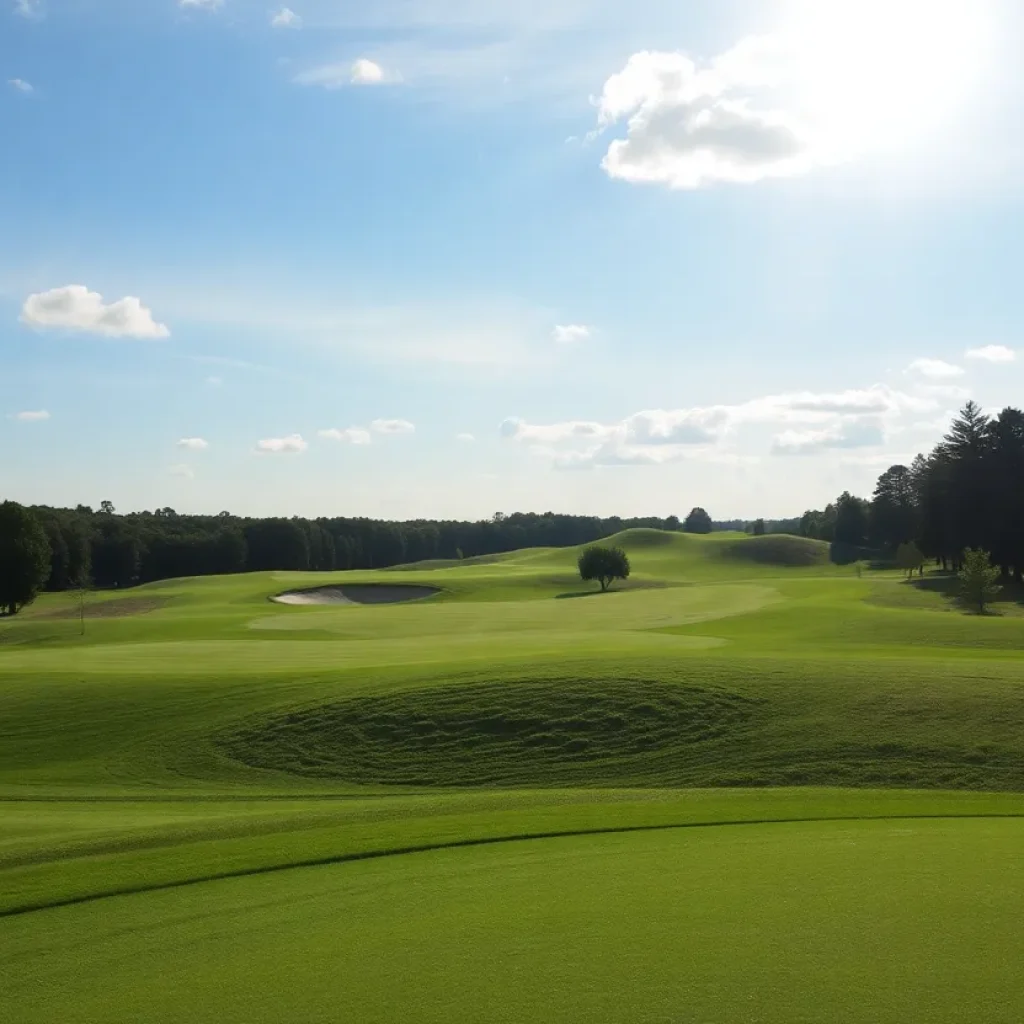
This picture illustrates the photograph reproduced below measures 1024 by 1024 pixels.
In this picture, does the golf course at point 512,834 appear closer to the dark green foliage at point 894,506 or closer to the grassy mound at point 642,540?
the dark green foliage at point 894,506

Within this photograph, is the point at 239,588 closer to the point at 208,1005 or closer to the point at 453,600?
the point at 453,600

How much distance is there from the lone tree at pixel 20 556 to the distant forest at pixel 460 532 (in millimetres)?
8671

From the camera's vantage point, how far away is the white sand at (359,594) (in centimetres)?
8250

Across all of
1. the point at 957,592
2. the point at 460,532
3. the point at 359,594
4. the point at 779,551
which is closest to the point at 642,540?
the point at 779,551

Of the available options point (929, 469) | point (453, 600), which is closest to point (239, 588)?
point (453, 600)

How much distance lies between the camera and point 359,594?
8481 cm

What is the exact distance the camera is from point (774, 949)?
7879mm

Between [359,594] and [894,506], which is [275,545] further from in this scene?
[894,506]

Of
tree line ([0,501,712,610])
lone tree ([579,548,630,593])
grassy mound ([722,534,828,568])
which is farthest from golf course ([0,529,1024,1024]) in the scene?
grassy mound ([722,534,828,568])

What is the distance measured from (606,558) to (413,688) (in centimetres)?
6783

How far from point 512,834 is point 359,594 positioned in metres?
73.3

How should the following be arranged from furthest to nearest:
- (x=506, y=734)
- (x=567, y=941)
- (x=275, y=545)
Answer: (x=275, y=545)
(x=506, y=734)
(x=567, y=941)

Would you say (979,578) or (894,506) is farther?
(894,506)

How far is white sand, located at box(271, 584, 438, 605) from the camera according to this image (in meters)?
82.5
